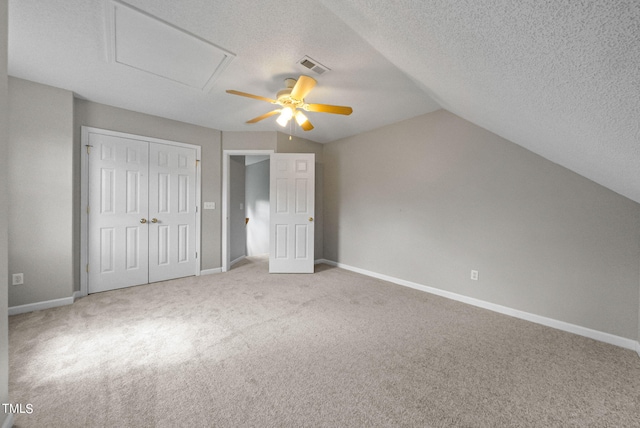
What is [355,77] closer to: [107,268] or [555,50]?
[555,50]

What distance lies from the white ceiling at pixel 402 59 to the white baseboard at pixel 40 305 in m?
2.40

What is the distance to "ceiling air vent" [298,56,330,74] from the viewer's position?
1.98 metres

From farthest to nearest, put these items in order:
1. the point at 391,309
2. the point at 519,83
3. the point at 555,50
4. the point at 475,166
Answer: the point at 475,166
the point at 391,309
the point at 519,83
the point at 555,50

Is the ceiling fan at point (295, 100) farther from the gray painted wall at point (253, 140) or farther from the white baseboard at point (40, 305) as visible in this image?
the white baseboard at point (40, 305)

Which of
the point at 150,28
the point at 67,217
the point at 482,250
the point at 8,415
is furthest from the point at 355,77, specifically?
the point at 67,217

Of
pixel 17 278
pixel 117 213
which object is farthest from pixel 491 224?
pixel 17 278

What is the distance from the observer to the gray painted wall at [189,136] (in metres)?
2.91

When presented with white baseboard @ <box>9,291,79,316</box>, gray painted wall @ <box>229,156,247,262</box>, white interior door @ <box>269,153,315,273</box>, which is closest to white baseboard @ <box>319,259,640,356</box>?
white interior door @ <box>269,153,315,273</box>

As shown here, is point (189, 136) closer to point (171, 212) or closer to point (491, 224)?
point (171, 212)

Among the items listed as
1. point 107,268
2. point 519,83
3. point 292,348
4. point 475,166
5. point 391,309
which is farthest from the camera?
point 107,268

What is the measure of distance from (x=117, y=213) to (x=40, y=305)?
4.01ft

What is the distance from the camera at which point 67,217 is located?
8.68 ft

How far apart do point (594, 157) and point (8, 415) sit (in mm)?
3521

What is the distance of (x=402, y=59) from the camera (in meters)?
1.61
